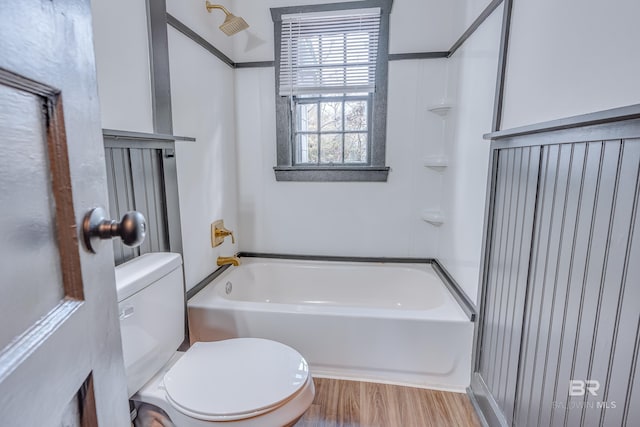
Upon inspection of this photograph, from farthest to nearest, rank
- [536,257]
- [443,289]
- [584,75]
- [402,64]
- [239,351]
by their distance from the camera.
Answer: [402,64]
[443,289]
[239,351]
[536,257]
[584,75]

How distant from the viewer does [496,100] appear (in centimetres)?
133

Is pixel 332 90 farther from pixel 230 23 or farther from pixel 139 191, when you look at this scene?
pixel 139 191

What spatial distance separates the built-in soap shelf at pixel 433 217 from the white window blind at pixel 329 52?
93cm

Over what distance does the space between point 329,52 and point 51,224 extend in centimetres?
212

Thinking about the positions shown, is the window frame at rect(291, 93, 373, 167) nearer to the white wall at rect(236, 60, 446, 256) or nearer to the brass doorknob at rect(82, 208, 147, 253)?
the white wall at rect(236, 60, 446, 256)

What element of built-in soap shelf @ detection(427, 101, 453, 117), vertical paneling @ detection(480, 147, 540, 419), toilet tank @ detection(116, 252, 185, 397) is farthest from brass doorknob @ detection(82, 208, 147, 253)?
built-in soap shelf @ detection(427, 101, 453, 117)

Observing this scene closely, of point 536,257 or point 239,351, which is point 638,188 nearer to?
point 536,257

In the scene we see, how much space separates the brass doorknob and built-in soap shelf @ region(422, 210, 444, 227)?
78.1 inches

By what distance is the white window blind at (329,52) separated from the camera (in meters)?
2.09

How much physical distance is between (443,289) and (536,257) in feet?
3.01

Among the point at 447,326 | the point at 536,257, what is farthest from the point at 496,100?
the point at 447,326

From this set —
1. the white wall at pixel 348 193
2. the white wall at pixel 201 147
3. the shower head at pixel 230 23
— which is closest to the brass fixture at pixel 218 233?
the white wall at pixel 201 147

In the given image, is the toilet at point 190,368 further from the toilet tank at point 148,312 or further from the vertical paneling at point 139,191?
the vertical paneling at point 139,191

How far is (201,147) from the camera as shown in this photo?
1.84 metres
